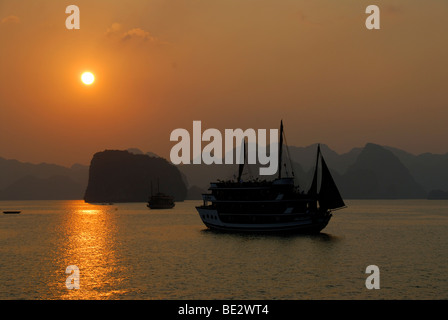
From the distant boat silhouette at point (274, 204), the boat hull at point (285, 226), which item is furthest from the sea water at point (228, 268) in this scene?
the distant boat silhouette at point (274, 204)

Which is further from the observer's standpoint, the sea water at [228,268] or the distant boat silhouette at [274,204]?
the distant boat silhouette at [274,204]

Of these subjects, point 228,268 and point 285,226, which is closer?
point 228,268

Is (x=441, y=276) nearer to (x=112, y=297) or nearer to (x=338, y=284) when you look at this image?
(x=338, y=284)

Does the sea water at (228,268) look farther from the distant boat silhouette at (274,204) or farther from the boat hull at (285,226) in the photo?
the distant boat silhouette at (274,204)

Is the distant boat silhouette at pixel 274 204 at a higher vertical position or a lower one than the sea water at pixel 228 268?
higher

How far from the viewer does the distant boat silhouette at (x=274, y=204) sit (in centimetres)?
6775

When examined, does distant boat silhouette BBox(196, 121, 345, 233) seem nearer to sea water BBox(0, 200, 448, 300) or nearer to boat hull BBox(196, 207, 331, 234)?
boat hull BBox(196, 207, 331, 234)

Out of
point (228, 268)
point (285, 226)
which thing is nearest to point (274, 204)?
point (285, 226)

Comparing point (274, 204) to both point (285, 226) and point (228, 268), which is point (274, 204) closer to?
point (285, 226)

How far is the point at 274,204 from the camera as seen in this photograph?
6788cm

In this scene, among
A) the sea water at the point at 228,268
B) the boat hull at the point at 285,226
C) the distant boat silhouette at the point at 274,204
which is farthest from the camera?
the boat hull at the point at 285,226

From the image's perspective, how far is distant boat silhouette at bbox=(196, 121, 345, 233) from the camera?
67.8 metres
